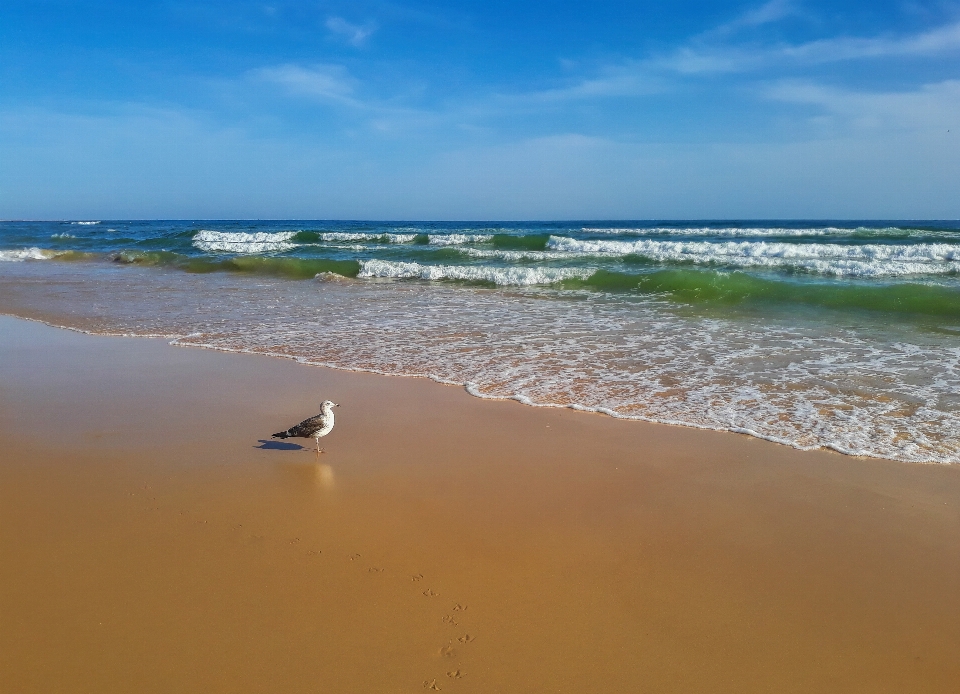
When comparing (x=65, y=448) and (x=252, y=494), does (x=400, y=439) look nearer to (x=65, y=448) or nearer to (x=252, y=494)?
(x=252, y=494)

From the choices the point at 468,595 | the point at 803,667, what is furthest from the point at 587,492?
the point at 803,667

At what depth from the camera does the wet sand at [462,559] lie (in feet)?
8.04

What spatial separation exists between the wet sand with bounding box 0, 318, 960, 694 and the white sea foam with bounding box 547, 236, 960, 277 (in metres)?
13.5

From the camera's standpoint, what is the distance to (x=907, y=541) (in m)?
3.45

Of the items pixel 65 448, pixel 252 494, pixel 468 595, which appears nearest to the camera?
pixel 468 595

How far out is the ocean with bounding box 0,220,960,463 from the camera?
582 cm

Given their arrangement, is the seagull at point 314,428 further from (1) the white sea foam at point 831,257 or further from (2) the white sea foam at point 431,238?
(2) the white sea foam at point 431,238

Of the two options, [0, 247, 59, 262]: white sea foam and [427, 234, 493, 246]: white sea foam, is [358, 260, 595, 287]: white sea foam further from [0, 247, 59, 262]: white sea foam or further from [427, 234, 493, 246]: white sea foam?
[0, 247, 59, 262]: white sea foam

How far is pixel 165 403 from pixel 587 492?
3.77m

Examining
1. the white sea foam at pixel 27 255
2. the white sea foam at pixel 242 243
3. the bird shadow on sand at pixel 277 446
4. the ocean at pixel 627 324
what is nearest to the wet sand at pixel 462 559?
the bird shadow on sand at pixel 277 446

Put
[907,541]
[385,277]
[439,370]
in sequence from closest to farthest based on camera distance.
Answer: [907,541]
[439,370]
[385,277]

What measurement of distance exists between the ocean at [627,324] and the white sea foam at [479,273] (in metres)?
0.07

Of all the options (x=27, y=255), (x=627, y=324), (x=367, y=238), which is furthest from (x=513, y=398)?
(x=367, y=238)

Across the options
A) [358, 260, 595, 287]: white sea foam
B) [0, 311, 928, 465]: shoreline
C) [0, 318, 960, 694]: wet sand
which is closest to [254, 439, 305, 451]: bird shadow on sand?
[0, 318, 960, 694]: wet sand
